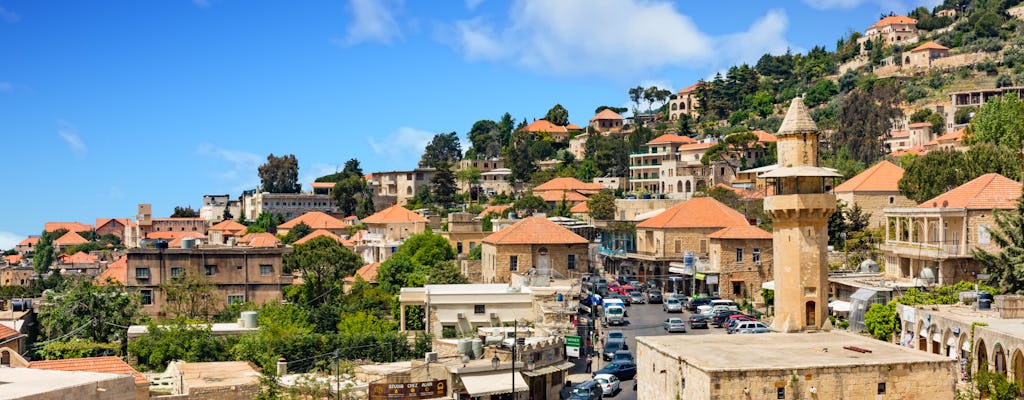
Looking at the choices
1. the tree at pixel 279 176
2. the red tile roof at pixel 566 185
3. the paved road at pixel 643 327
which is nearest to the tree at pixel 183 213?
the tree at pixel 279 176

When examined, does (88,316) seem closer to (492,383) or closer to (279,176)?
(492,383)

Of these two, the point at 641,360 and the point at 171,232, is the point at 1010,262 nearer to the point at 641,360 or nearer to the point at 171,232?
the point at 641,360

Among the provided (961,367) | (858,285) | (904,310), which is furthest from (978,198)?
(961,367)

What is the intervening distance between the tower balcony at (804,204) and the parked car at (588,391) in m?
8.03

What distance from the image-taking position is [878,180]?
227 ft

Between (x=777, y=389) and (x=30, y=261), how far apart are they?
117967 millimetres

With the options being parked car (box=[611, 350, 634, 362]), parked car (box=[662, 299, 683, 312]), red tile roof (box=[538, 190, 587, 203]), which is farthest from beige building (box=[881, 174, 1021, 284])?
red tile roof (box=[538, 190, 587, 203])

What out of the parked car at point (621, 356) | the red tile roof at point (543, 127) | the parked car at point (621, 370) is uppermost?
the red tile roof at point (543, 127)

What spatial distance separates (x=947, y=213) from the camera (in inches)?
1756

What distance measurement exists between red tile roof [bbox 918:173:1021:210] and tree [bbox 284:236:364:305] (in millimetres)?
29928

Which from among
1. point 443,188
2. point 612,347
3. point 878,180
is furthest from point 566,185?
point 612,347

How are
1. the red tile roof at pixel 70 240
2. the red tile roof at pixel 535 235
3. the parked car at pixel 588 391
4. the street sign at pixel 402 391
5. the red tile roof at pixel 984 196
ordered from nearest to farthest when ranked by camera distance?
1. the parked car at pixel 588 391
2. the street sign at pixel 402 391
3. the red tile roof at pixel 984 196
4. the red tile roof at pixel 535 235
5. the red tile roof at pixel 70 240

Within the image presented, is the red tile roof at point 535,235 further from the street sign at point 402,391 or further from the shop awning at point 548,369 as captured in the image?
the street sign at point 402,391

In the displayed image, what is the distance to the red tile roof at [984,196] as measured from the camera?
44.2 metres
